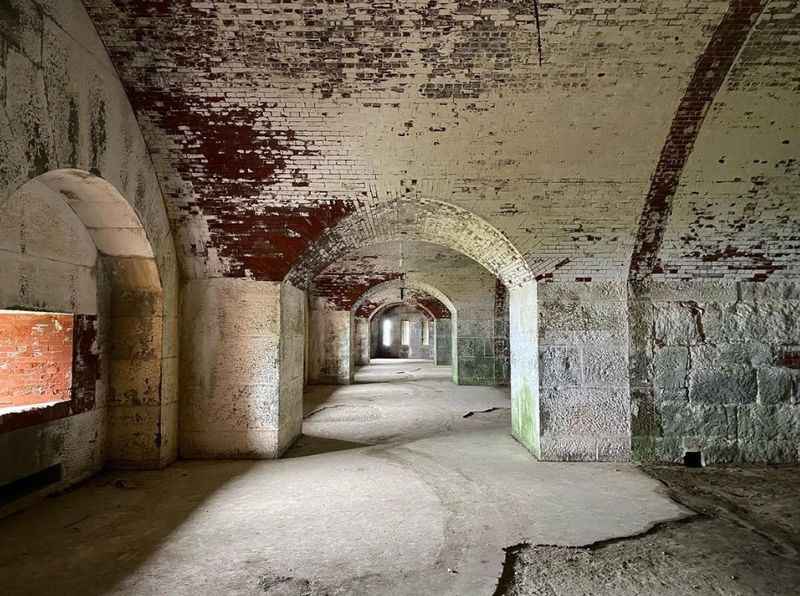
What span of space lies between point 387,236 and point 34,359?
4.14m

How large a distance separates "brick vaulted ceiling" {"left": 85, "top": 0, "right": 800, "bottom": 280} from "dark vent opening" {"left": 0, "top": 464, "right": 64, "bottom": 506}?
88.4 inches

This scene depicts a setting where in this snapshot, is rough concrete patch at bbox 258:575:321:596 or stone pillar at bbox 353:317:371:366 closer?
rough concrete patch at bbox 258:575:321:596

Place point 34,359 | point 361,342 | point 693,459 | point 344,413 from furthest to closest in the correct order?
point 361,342
point 344,413
point 693,459
point 34,359

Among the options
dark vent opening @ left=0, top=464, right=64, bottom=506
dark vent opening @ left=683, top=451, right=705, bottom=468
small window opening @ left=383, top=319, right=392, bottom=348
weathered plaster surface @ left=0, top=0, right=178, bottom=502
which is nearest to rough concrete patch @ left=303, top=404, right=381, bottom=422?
weathered plaster surface @ left=0, top=0, right=178, bottom=502

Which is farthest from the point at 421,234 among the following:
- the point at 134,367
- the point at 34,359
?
the point at 34,359

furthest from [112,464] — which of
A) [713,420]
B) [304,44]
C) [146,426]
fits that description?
[713,420]

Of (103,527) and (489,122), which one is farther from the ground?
(489,122)

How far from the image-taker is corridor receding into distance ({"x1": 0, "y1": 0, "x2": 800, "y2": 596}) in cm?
332

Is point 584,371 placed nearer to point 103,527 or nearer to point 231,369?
point 231,369

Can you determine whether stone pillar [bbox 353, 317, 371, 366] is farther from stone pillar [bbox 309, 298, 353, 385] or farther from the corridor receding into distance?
the corridor receding into distance

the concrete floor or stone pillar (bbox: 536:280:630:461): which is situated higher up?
stone pillar (bbox: 536:280:630:461)

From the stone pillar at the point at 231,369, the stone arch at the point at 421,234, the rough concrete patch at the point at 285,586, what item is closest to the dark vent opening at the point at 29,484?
the stone pillar at the point at 231,369

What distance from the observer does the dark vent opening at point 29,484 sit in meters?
3.95

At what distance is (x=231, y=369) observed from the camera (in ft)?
18.5
